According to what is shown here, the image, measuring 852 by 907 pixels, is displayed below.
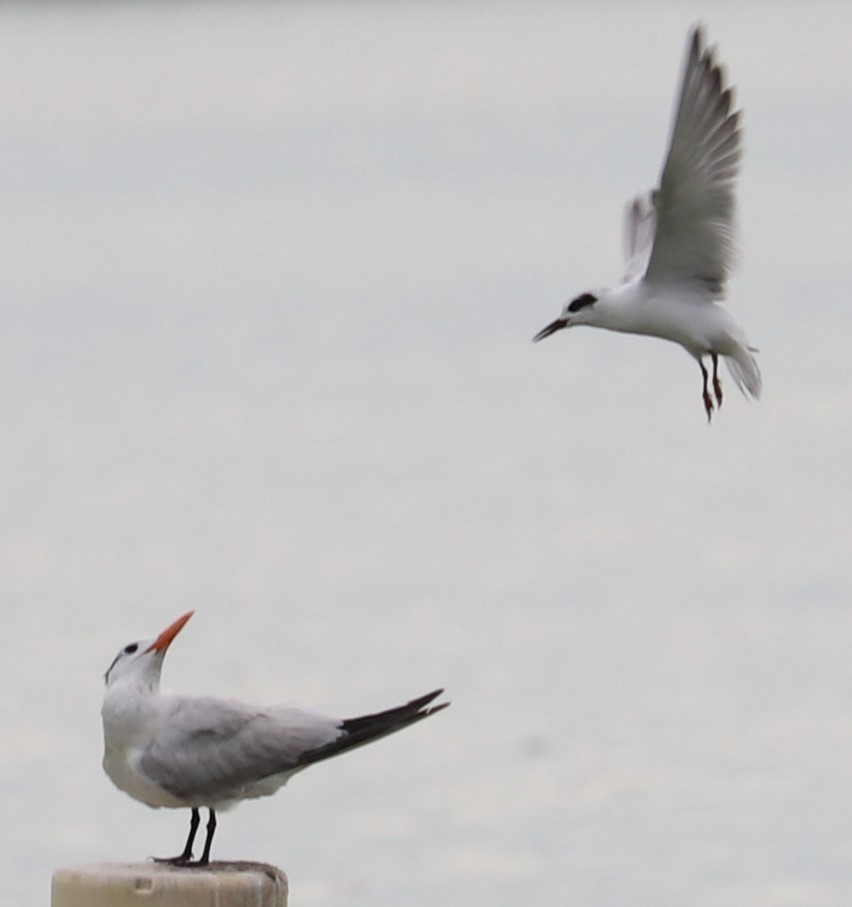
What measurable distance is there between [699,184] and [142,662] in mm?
2706

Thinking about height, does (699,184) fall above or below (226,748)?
above

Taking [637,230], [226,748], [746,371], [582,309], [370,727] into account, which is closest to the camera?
[370,727]

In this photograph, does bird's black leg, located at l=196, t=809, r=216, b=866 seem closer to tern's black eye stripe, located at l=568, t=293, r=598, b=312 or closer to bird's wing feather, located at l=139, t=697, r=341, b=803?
bird's wing feather, located at l=139, t=697, r=341, b=803

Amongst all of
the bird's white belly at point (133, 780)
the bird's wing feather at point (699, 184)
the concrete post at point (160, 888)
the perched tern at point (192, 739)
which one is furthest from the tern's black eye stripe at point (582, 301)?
the concrete post at point (160, 888)

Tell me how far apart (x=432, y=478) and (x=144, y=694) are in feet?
53.1

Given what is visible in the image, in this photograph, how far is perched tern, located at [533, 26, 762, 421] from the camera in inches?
352

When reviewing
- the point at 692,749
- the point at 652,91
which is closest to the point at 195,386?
the point at 692,749

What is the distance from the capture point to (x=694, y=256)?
9383 mm

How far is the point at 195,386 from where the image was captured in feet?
97.3

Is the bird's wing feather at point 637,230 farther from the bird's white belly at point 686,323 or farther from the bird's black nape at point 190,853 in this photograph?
the bird's black nape at point 190,853

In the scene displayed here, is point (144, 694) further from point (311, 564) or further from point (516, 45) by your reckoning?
point (516, 45)

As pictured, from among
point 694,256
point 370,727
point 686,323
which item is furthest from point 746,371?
point 370,727

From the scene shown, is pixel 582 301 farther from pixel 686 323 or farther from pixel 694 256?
pixel 694 256

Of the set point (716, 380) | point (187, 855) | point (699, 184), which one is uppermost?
point (699, 184)
